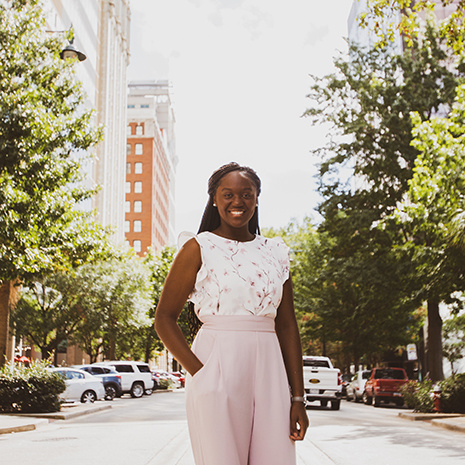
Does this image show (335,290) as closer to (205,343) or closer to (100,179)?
(100,179)

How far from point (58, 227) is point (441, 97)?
16.8m

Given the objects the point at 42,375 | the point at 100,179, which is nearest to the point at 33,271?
the point at 42,375

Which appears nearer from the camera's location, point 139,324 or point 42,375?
point 42,375

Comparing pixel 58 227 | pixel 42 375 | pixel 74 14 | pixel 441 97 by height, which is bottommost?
pixel 42 375

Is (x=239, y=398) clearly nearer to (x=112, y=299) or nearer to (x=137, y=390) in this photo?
(x=137, y=390)

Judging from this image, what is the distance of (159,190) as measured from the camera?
120875mm

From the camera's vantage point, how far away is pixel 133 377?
121 ft

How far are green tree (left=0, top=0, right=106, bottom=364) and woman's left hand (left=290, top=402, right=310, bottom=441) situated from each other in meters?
15.1

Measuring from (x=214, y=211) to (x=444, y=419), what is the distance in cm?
1596

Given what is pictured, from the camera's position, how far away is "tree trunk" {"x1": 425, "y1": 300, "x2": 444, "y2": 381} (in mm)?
26703

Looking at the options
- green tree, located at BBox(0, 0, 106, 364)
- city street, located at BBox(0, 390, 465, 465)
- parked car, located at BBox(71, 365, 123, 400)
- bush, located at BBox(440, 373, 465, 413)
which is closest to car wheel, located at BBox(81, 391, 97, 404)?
parked car, located at BBox(71, 365, 123, 400)

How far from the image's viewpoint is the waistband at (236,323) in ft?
9.77

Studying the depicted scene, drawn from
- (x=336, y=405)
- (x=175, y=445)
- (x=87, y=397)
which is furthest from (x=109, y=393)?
(x=175, y=445)

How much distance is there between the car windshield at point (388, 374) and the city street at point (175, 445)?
1517 cm
